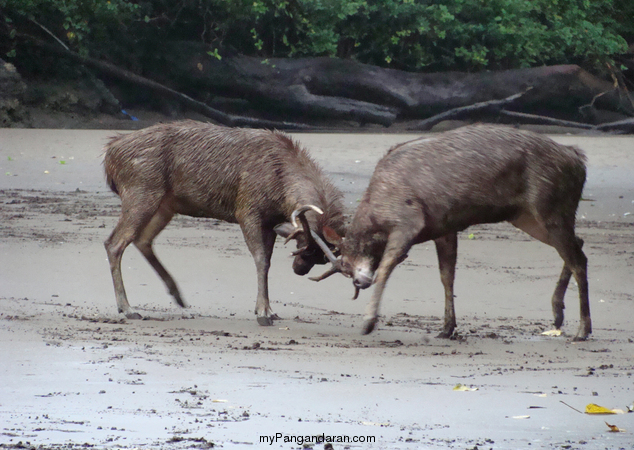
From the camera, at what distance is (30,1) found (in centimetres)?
1983

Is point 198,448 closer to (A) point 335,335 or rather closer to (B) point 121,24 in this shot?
(A) point 335,335

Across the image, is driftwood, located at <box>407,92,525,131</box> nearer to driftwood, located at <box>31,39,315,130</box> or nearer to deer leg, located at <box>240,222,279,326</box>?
driftwood, located at <box>31,39,315,130</box>

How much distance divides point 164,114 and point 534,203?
1588 centimetres

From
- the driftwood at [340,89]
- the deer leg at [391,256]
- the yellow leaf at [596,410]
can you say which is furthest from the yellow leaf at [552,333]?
the driftwood at [340,89]

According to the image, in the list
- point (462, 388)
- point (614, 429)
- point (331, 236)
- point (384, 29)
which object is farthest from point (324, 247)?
point (384, 29)

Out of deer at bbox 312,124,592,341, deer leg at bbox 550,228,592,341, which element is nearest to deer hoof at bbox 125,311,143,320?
deer at bbox 312,124,592,341

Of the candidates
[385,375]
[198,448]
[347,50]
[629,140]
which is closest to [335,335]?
[385,375]

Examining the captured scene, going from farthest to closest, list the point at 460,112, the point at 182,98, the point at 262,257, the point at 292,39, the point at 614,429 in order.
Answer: the point at 292,39, the point at 460,112, the point at 182,98, the point at 262,257, the point at 614,429

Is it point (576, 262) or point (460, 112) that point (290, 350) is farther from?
point (460, 112)

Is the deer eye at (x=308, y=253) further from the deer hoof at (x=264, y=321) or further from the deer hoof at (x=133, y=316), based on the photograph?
the deer hoof at (x=133, y=316)

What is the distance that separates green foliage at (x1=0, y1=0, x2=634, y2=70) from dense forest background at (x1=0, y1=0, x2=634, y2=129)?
0.03 metres

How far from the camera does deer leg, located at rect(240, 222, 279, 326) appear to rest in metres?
7.00

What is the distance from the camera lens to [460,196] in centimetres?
627

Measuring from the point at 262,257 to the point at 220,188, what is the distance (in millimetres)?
684
